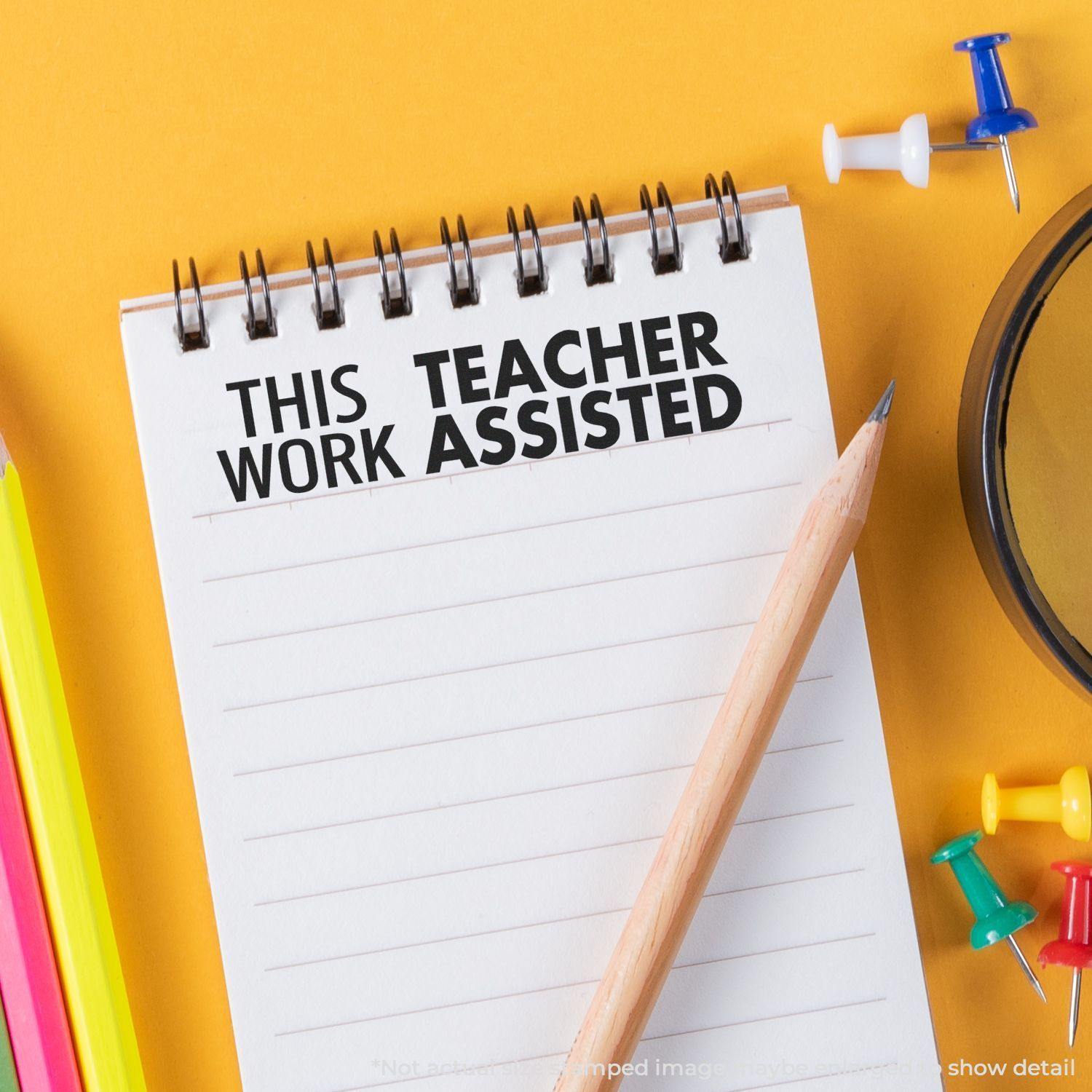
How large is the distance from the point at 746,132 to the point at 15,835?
52 cm

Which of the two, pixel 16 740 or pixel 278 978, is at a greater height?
pixel 16 740

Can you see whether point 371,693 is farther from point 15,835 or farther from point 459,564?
point 15,835

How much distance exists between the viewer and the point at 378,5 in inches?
21.3

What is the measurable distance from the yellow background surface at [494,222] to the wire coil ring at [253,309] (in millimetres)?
23

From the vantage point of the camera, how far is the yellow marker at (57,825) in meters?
0.50

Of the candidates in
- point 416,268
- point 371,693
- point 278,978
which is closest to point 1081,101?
point 416,268

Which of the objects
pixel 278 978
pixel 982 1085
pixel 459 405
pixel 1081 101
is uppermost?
pixel 1081 101

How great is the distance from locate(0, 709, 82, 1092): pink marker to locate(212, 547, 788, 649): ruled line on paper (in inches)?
5.1

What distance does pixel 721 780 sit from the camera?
1.62 ft

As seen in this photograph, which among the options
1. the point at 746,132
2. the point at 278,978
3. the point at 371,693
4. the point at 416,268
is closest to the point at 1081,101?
the point at 746,132

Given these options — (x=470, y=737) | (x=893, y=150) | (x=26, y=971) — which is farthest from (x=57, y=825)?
(x=893, y=150)

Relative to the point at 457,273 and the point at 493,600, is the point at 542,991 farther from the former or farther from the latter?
the point at 457,273

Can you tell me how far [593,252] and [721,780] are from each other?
0.90 feet

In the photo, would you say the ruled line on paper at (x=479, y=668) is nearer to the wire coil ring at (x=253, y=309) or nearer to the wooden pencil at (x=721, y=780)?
the wooden pencil at (x=721, y=780)
